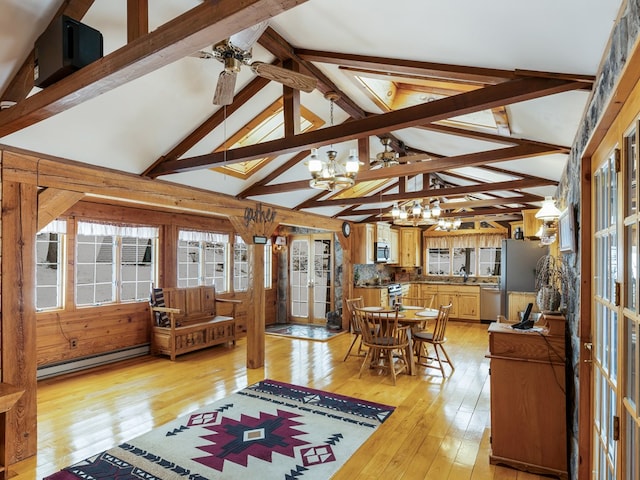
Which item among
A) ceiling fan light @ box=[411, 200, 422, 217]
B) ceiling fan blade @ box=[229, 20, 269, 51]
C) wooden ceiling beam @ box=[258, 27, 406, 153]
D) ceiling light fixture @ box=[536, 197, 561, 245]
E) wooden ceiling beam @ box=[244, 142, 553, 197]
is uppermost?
wooden ceiling beam @ box=[258, 27, 406, 153]

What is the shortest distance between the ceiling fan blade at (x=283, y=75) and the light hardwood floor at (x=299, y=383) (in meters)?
2.72

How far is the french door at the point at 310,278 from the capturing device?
872 cm

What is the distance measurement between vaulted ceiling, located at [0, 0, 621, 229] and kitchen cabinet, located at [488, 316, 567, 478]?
5.26 ft

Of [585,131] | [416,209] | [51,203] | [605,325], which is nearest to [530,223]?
[416,209]

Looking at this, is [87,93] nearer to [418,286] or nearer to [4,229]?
Result: [4,229]

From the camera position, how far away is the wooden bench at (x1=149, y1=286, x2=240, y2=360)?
5668mm

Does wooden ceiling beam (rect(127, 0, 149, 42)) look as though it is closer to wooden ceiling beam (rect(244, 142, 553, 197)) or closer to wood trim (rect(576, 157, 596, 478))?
wood trim (rect(576, 157, 596, 478))

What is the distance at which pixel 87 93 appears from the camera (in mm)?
1914

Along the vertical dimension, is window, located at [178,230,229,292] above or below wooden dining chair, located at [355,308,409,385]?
above

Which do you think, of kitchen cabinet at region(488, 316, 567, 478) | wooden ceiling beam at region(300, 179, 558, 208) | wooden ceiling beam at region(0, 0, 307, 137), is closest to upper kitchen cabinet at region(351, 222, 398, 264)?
wooden ceiling beam at region(300, 179, 558, 208)

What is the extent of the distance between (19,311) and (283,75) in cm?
271

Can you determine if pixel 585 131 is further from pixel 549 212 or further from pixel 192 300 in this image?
pixel 192 300

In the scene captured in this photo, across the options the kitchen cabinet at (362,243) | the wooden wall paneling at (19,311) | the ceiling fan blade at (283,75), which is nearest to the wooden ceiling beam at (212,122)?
the wooden wall paneling at (19,311)

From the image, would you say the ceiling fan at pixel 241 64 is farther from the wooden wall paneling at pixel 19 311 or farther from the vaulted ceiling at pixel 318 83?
the wooden wall paneling at pixel 19 311
